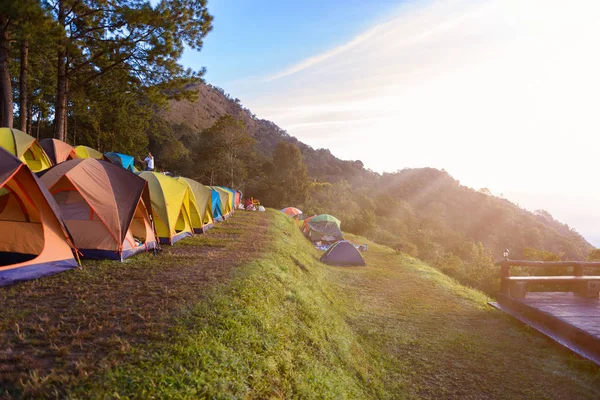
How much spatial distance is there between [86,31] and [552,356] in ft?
57.0

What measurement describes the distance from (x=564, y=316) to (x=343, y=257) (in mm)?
8173

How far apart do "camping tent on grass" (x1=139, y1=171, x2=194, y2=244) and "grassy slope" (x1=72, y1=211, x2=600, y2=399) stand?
8.83ft

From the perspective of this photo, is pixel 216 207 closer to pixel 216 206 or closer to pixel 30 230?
pixel 216 206

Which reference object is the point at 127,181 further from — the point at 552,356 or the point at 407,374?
the point at 552,356

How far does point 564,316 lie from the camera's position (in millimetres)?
7328

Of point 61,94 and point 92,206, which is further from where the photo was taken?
point 61,94

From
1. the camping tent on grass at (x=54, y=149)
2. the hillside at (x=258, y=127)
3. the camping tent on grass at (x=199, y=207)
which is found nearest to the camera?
the camping tent on grass at (x=199, y=207)

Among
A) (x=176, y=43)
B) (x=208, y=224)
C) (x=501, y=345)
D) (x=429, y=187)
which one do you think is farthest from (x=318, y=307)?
(x=429, y=187)

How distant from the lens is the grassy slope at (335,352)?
3.12 metres

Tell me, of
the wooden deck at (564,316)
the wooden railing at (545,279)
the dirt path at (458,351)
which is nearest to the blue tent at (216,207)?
the dirt path at (458,351)

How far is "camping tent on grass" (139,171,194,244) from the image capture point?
8703 millimetres

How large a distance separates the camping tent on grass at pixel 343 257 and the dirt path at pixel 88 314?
814 cm

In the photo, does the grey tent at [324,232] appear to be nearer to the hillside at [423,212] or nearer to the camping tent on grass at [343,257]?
the hillside at [423,212]

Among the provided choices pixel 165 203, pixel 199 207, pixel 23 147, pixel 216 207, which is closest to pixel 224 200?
pixel 216 207
